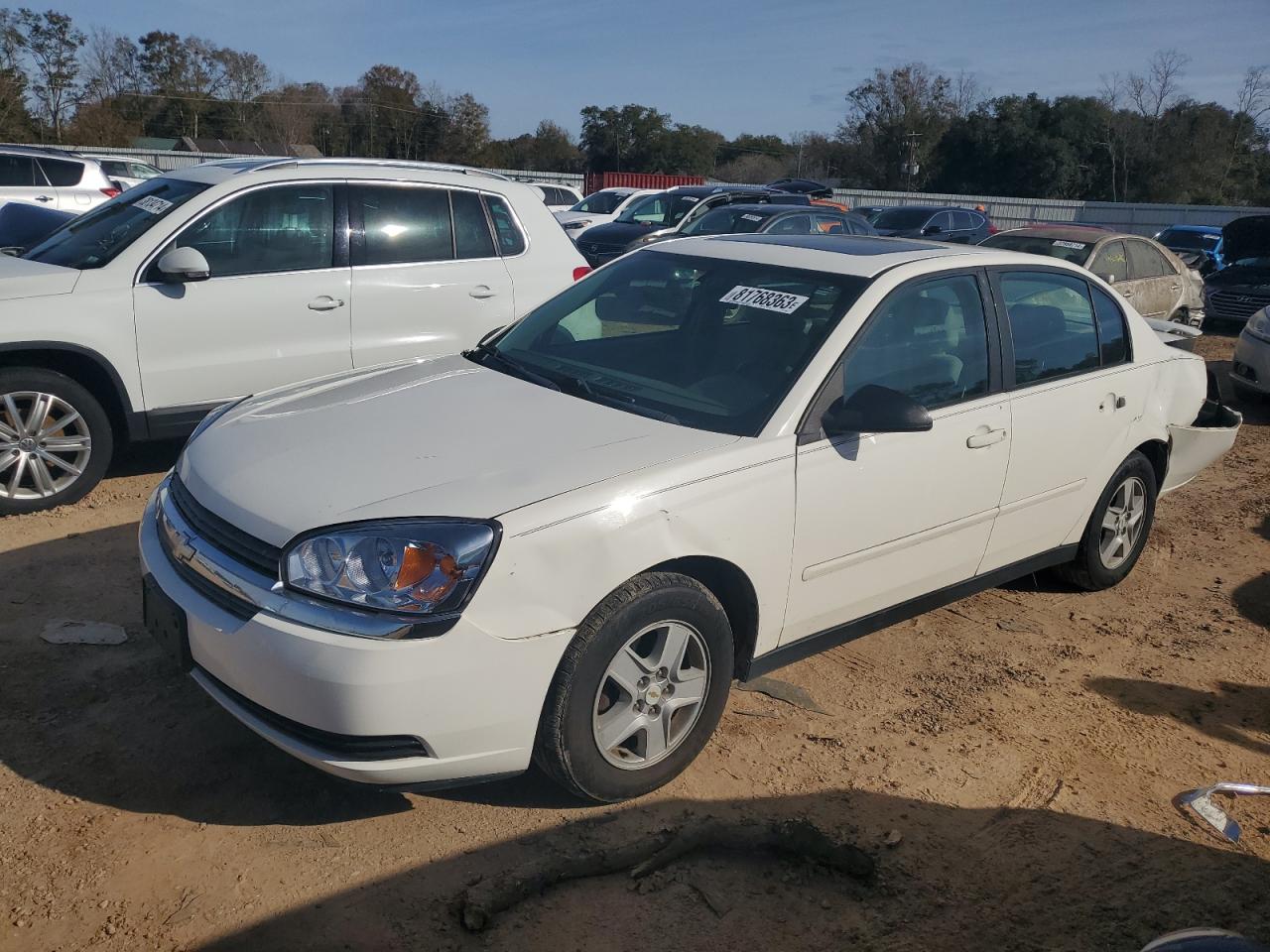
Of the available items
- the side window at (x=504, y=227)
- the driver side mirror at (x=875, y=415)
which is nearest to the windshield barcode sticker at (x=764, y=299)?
the driver side mirror at (x=875, y=415)

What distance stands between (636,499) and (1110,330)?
3.02 meters

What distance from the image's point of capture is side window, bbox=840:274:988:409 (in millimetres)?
3803

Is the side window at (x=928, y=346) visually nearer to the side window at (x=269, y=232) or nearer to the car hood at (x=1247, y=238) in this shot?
the side window at (x=269, y=232)

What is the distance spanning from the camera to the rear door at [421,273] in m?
6.34

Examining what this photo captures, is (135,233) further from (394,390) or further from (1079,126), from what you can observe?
(1079,126)

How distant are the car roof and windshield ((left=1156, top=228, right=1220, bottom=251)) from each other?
20.1 metres

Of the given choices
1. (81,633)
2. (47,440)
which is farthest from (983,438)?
(47,440)

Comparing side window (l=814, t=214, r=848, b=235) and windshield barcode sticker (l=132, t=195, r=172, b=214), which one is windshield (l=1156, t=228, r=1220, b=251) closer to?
side window (l=814, t=214, r=848, b=235)

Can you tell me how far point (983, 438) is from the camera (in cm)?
409

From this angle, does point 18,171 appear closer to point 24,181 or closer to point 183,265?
point 24,181

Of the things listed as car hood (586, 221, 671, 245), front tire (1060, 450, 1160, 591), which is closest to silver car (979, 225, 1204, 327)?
car hood (586, 221, 671, 245)

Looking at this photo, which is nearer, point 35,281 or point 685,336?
point 685,336

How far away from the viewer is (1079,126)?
50375mm

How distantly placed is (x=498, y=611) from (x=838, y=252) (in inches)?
88.2
